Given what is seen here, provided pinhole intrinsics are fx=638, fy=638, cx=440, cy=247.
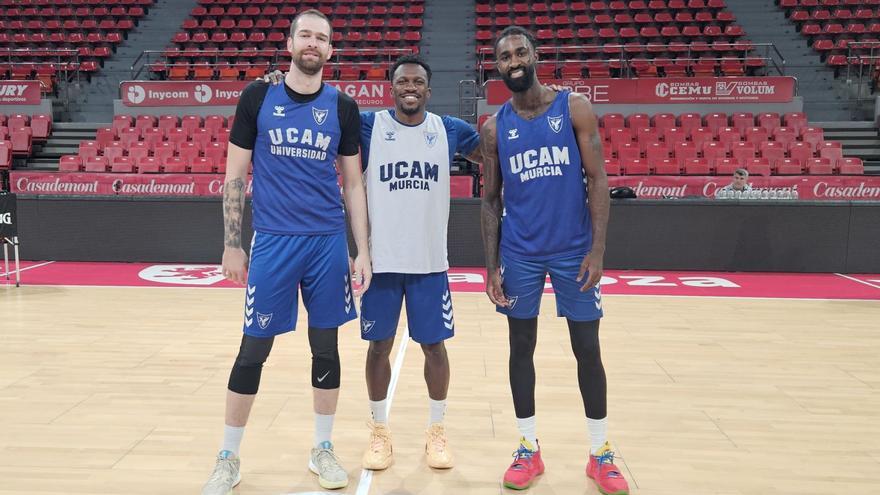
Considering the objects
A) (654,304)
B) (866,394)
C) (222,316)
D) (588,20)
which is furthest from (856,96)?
(222,316)

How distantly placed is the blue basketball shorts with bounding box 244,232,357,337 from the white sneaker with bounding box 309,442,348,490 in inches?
22.1

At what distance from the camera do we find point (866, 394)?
381 cm

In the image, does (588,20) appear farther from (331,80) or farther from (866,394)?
(866,394)

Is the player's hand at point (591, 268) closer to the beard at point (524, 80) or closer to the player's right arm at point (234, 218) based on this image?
the beard at point (524, 80)

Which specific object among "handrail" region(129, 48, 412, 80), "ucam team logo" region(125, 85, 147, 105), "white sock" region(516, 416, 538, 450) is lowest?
"white sock" region(516, 416, 538, 450)

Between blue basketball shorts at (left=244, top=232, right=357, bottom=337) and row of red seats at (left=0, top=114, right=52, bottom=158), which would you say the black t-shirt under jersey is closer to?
blue basketball shorts at (left=244, top=232, right=357, bottom=337)

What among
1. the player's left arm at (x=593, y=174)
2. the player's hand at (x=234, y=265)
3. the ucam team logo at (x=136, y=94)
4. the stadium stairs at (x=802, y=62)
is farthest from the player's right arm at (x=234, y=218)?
the stadium stairs at (x=802, y=62)

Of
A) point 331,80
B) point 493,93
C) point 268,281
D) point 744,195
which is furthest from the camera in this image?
point 331,80

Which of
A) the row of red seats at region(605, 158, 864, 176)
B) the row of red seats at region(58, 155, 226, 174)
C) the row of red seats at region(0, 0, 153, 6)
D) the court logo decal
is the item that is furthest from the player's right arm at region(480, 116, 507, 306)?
the row of red seats at region(0, 0, 153, 6)

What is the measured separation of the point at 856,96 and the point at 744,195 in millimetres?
7916

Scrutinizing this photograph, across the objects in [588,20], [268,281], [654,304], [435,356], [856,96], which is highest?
[588,20]

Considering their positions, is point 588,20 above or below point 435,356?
above

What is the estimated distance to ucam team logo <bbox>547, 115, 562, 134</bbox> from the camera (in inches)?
101

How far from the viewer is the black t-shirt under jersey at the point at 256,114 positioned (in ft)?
8.07
